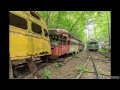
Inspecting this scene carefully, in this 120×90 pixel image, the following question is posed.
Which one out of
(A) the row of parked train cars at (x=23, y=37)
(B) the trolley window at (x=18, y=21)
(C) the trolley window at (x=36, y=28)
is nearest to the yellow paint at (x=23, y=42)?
(A) the row of parked train cars at (x=23, y=37)

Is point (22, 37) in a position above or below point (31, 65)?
above

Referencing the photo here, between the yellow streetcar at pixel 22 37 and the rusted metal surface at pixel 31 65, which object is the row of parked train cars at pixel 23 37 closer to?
the yellow streetcar at pixel 22 37

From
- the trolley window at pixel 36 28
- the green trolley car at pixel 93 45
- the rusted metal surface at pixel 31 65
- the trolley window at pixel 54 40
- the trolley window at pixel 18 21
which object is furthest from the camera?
the green trolley car at pixel 93 45

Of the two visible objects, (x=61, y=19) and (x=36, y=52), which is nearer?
(x=36, y=52)

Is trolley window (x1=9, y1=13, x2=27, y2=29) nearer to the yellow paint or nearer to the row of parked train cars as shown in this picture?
the row of parked train cars

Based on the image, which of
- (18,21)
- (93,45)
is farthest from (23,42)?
(93,45)

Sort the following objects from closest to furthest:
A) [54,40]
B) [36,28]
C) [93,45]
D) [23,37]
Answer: [23,37] < [36,28] < [54,40] < [93,45]

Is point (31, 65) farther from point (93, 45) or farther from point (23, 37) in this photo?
point (93, 45)
